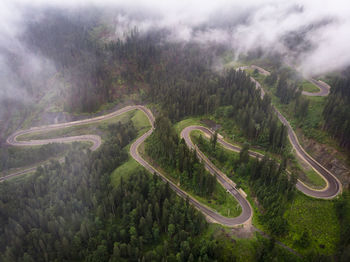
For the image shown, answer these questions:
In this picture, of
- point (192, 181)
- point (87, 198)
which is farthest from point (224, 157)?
point (87, 198)

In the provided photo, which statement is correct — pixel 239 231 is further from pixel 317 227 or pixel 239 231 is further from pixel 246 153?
pixel 246 153

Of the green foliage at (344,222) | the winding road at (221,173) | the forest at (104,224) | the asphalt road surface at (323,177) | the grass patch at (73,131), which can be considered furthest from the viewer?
the grass patch at (73,131)

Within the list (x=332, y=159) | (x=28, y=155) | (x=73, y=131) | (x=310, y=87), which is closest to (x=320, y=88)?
(x=310, y=87)

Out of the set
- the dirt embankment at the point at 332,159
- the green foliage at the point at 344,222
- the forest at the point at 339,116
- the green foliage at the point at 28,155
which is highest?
the forest at the point at 339,116

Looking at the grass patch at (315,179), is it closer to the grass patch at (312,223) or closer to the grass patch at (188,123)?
the grass patch at (312,223)

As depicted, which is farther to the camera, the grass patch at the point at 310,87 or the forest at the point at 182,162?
the grass patch at the point at 310,87

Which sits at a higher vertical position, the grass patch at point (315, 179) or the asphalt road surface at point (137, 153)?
the grass patch at point (315, 179)

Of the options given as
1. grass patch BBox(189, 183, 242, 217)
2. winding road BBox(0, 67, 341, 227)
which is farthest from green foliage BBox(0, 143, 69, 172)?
grass patch BBox(189, 183, 242, 217)

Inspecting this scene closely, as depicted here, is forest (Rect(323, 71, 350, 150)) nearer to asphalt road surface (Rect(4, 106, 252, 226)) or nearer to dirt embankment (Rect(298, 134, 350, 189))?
dirt embankment (Rect(298, 134, 350, 189))

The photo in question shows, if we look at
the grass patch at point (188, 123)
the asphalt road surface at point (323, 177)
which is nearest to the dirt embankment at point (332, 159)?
the asphalt road surface at point (323, 177)
